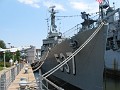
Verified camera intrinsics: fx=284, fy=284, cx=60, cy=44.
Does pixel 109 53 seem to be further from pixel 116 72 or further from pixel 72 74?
pixel 72 74

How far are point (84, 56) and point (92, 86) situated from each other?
50.3 inches

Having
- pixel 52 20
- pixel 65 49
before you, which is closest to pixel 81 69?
pixel 65 49

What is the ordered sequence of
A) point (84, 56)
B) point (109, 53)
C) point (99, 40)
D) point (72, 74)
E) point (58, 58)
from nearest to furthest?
point (99, 40) < point (84, 56) < point (72, 74) < point (58, 58) < point (109, 53)

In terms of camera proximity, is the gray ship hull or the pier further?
the gray ship hull

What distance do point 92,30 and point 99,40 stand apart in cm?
51

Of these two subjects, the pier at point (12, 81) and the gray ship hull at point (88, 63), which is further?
the gray ship hull at point (88, 63)

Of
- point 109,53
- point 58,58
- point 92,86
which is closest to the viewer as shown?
point 92,86

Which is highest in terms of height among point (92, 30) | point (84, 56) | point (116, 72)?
point (92, 30)

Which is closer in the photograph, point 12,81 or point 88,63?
point 88,63

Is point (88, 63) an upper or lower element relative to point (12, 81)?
upper

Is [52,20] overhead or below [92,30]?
overhead

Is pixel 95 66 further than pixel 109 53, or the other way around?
pixel 109 53

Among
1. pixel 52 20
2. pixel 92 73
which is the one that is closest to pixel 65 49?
pixel 92 73

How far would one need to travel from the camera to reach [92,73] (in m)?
10.4
